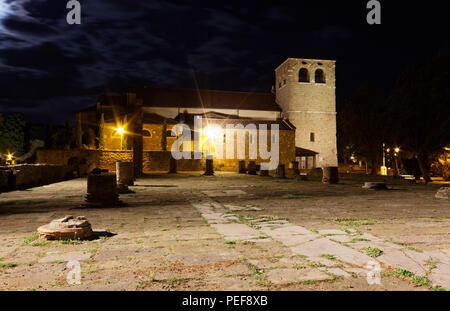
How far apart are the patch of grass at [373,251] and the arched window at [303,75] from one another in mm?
39759

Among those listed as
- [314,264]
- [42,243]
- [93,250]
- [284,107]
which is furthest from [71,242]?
[284,107]

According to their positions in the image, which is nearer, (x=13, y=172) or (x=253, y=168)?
(x=13, y=172)

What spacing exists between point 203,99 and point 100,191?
3521cm

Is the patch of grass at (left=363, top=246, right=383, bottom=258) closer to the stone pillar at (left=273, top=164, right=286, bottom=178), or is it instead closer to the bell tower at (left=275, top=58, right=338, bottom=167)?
the stone pillar at (left=273, top=164, right=286, bottom=178)

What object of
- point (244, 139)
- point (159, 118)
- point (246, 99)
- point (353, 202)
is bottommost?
point (353, 202)

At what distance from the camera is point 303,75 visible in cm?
4188

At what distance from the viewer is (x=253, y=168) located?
24.8 meters

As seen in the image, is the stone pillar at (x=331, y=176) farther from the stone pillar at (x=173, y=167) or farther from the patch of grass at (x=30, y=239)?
the stone pillar at (x=173, y=167)

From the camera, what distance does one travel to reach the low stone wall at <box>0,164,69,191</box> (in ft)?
40.2

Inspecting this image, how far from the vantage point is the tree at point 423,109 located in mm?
17672

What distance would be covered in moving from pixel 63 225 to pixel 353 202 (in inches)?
256
